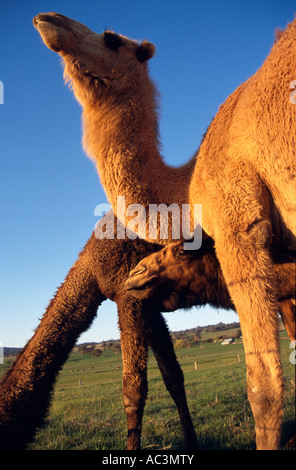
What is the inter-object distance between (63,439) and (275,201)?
15.8 ft

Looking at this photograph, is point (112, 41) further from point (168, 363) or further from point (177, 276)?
point (168, 363)

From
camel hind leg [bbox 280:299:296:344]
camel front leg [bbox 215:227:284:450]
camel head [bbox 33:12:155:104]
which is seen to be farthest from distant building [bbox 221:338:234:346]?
camel front leg [bbox 215:227:284:450]

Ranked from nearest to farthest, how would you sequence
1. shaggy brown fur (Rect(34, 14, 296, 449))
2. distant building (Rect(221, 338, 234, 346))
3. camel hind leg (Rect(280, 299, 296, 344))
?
shaggy brown fur (Rect(34, 14, 296, 449))
camel hind leg (Rect(280, 299, 296, 344))
distant building (Rect(221, 338, 234, 346))

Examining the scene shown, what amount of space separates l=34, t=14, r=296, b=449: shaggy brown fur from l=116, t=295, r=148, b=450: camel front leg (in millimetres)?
1738

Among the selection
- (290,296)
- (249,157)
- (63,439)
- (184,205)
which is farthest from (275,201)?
(63,439)

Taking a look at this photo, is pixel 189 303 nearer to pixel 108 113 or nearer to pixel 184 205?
pixel 184 205

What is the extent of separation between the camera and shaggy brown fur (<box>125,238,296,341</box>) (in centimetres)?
399

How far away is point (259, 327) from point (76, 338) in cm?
336

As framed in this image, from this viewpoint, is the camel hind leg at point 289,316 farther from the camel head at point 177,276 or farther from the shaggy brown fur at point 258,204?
the shaggy brown fur at point 258,204

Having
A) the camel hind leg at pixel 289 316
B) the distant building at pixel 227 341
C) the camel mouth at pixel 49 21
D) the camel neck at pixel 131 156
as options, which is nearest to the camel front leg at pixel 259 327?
the camel neck at pixel 131 156

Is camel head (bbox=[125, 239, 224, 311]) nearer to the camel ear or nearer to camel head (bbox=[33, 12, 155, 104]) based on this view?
camel head (bbox=[33, 12, 155, 104])

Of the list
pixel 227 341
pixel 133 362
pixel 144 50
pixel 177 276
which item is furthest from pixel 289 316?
pixel 227 341
